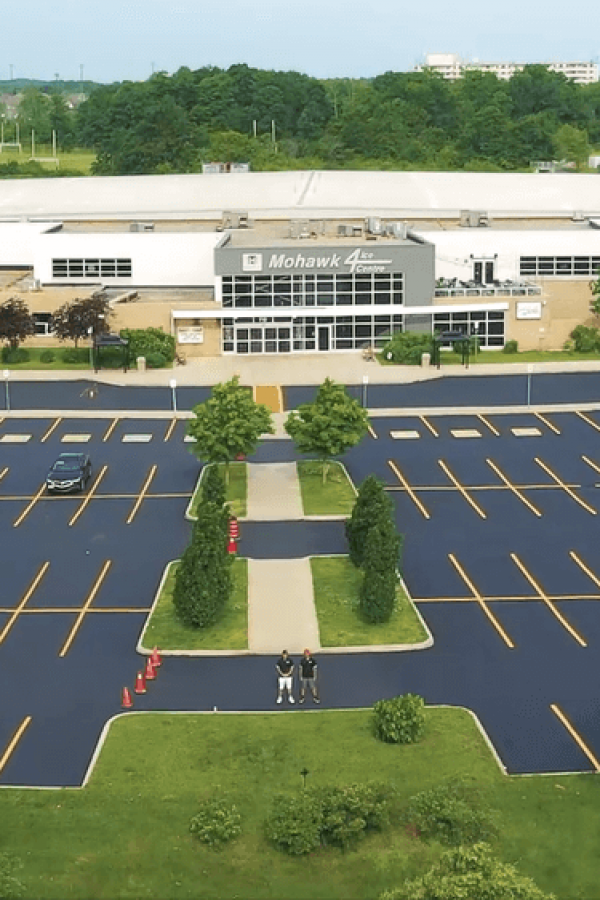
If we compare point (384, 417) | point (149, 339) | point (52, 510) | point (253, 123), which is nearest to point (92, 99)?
point (253, 123)

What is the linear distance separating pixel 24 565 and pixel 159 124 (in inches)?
4498

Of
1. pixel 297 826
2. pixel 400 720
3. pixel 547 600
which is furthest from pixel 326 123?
pixel 297 826

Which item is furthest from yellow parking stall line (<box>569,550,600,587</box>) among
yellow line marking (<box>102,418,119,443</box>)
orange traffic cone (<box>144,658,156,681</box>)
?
yellow line marking (<box>102,418,119,443</box>)

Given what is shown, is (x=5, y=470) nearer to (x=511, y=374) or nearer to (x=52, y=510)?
(x=52, y=510)

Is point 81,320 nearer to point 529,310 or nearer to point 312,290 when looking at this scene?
point 312,290

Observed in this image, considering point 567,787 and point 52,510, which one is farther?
point 52,510

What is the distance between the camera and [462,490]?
Answer: 38938 millimetres

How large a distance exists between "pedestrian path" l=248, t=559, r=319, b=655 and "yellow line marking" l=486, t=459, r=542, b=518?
27.0ft

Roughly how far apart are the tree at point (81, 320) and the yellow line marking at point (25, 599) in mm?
27618

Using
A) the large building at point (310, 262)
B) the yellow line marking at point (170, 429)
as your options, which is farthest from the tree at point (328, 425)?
the large building at point (310, 262)

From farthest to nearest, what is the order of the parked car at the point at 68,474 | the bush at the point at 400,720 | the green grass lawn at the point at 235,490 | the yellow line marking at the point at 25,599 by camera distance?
the parked car at the point at 68,474
the green grass lawn at the point at 235,490
the yellow line marking at the point at 25,599
the bush at the point at 400,720

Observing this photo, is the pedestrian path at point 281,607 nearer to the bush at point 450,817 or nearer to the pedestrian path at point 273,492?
the pedestrian path at point 273,492

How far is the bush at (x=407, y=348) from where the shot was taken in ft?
195

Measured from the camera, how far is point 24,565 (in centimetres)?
3203
